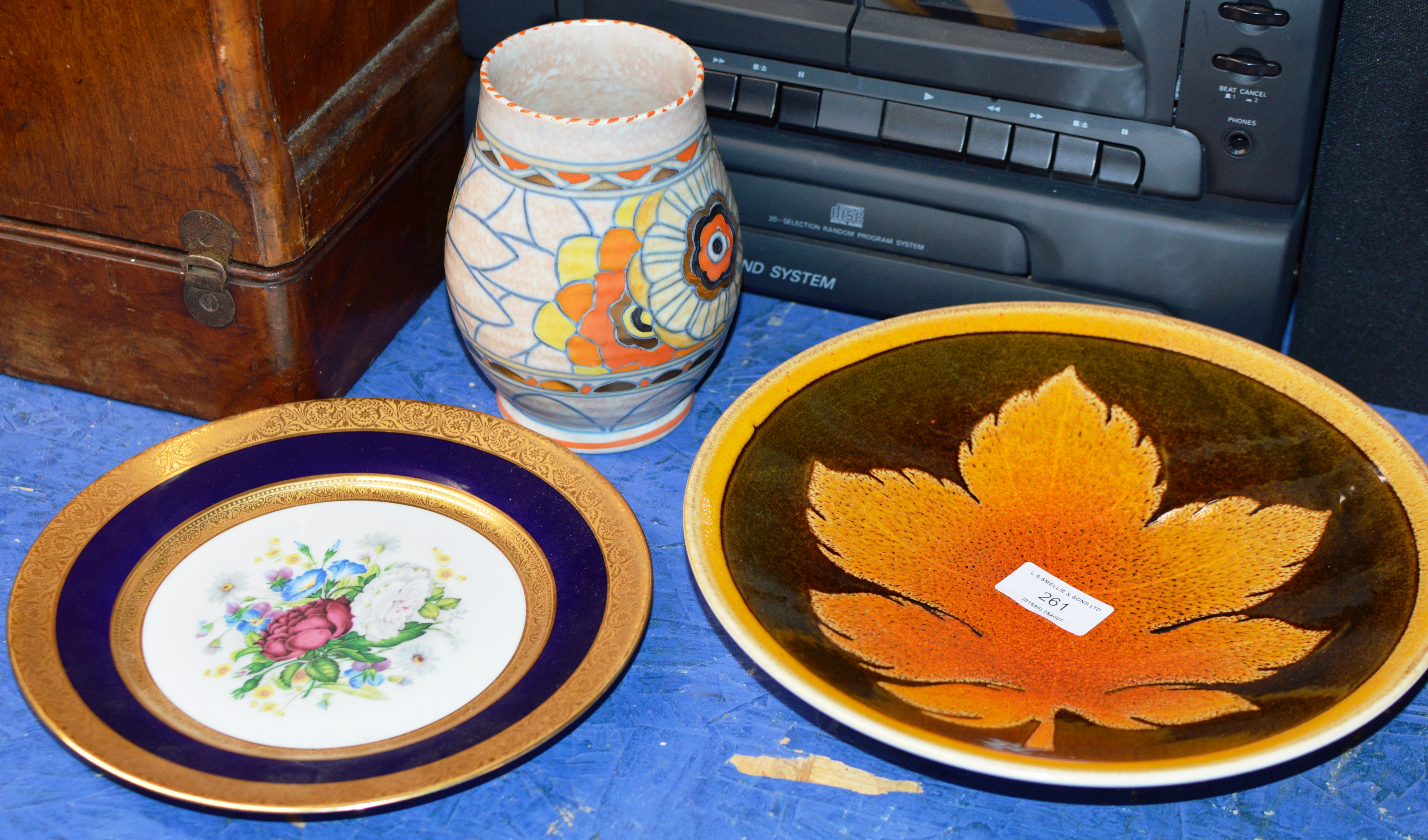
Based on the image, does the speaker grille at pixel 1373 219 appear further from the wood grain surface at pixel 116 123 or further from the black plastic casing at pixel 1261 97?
the wood grain surface at pixel 116 123

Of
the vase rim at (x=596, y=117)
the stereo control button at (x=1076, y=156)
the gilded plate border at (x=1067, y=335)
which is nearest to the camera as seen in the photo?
the gilded plate border at (x=1067, y=335)

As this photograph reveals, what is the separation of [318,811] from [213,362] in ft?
0.91

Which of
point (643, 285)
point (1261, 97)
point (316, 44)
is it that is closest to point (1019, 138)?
point (1261, 97)

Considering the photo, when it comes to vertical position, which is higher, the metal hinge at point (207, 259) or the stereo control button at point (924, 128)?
the stereo control button at point (924, 128)

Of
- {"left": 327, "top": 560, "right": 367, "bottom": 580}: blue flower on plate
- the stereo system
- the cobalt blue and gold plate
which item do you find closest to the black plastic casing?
the stereo system

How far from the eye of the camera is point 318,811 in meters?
0.40

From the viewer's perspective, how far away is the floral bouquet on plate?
1.57 feet

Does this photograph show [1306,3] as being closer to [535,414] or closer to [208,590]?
[535,414]

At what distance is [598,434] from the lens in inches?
23.8

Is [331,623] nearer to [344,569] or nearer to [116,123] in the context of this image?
[344,569]

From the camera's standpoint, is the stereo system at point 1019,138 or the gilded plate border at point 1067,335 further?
the stereo system at point 1019,138

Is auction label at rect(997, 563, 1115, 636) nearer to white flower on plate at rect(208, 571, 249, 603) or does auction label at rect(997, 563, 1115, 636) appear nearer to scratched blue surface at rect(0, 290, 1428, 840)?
scratched blue surface at rect(0, 290, 1428, 840)

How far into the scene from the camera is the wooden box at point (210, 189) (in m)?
0.51

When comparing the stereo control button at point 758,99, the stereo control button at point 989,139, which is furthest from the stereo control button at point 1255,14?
the stereo control button at point 758,99
